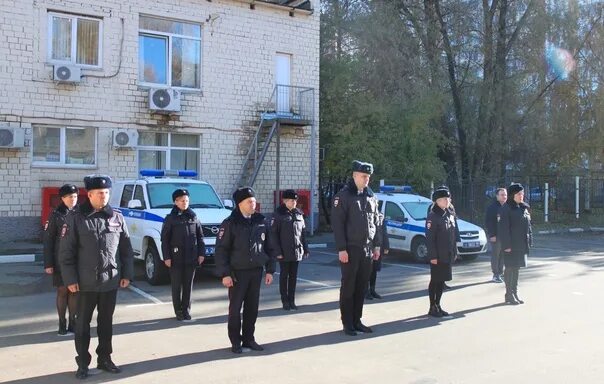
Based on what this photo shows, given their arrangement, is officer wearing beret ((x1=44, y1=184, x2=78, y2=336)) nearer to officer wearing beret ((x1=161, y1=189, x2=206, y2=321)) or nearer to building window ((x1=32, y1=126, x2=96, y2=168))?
officer wearing beret ((x1=161, y1=189, x2=206, y2=321))

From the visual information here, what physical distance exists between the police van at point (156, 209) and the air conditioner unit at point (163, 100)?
534 cm

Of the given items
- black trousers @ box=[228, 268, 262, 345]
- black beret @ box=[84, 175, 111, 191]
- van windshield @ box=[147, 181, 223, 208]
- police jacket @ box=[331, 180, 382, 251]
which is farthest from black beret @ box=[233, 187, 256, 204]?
van windshield @ box=[147, 181, 223, 208]

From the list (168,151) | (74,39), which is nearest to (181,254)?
(168,151)

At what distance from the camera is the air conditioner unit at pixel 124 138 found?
1806 centimetres

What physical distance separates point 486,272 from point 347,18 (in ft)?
46.3

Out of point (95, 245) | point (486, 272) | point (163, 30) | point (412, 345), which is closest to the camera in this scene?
point (95, 245)

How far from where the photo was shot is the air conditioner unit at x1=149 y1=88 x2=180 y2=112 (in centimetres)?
1853

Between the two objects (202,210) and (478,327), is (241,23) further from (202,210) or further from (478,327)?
(478,327)

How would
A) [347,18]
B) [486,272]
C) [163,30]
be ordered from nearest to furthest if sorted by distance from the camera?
1. [486,272]
2. [163,30]
3. [347,18]

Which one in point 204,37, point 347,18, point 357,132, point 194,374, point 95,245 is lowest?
point 194,374

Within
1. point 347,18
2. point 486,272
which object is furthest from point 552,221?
point 486,272

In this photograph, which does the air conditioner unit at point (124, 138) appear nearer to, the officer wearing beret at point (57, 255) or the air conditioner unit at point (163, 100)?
the air conditioner unit at point (163, 100)

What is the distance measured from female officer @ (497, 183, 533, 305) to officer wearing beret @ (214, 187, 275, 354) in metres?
4.45

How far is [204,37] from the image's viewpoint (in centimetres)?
1959
